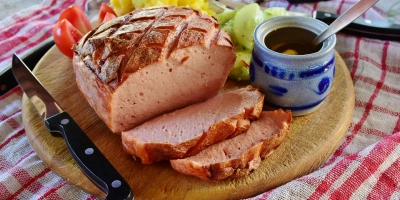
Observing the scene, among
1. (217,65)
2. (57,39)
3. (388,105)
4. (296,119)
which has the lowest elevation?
(388,105)

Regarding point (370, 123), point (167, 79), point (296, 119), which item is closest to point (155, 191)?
point (167, 79)

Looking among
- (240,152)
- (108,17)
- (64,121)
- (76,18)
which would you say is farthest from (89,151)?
(76,18)

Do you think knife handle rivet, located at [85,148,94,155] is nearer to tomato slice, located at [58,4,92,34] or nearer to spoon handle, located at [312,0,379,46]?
tomato slice, located at [58,4,92,34]

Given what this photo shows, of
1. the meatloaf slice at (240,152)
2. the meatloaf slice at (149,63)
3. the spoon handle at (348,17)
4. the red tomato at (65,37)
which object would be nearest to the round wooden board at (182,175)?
the meatloaf slice at (240,152)

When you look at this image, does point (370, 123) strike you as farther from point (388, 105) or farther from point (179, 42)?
point (179, 42)

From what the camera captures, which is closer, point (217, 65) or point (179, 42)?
point (179, 42)

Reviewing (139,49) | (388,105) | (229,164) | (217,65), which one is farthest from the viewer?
(388,105)

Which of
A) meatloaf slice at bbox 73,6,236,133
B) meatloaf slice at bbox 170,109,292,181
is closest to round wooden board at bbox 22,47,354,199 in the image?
meatloaf slice at bbox 170,109,292,181

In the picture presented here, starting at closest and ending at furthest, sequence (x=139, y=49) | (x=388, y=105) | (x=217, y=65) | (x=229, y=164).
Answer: (x=229, y=164), (x=139, y=49), (x=217, y=65), (x=388, y=105)
